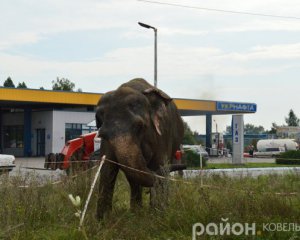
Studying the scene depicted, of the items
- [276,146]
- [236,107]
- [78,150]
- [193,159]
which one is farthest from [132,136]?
[276,146]

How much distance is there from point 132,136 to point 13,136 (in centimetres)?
4717

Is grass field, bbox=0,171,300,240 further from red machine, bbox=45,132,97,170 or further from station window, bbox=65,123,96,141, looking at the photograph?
station window, bbox=65,123,96,141

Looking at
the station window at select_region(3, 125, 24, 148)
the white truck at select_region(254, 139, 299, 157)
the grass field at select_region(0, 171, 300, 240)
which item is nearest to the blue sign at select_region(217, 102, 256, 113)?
the white truck at select_region(254, 139, 299, 157)

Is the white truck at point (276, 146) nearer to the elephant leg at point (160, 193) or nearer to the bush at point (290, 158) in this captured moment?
the bush at point (290, 158)

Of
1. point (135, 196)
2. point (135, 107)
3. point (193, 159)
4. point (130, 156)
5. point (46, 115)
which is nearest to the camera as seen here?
point (130, 156)

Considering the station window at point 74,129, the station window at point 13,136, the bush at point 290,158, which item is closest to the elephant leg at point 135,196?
the bush at point 290,158

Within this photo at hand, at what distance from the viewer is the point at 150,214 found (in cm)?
881

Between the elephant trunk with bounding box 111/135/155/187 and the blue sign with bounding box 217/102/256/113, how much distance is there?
47.7 m

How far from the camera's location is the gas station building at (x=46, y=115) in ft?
147

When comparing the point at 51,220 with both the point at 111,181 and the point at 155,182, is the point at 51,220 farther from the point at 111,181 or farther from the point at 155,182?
the point at 155,182

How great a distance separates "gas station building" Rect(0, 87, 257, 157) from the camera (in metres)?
44.9

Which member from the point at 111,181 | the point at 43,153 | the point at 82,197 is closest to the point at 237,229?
the point at 111,181

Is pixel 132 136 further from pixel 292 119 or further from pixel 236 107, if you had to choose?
pixel 292 119

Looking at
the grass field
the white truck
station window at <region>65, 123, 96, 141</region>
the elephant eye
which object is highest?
station window at <region>65, 123, 96, 141</region>
